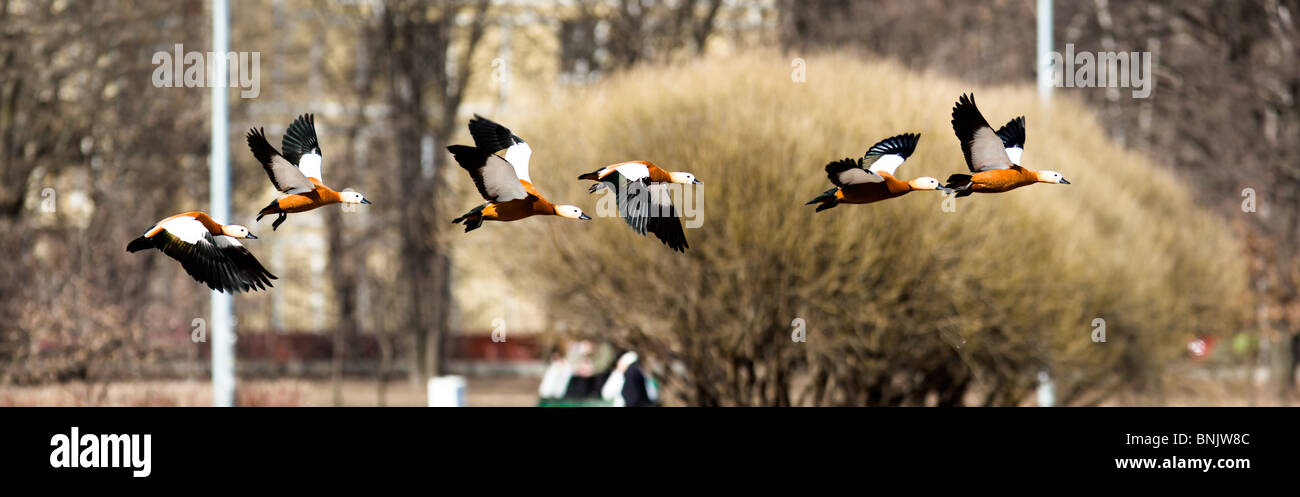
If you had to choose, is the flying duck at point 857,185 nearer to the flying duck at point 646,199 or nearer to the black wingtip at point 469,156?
the flying duck at point 646,199

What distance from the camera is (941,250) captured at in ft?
58.2

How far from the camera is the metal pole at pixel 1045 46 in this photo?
958 inches

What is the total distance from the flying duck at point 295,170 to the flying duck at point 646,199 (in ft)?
2.55

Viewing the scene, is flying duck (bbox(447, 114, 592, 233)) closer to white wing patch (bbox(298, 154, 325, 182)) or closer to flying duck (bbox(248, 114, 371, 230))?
flying duck (bbox(248, 114, 371, 230))

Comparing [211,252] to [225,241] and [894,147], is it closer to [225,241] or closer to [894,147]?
[225,241]

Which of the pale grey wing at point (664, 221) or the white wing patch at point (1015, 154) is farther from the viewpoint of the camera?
the white wing patch at point (1015, 154)

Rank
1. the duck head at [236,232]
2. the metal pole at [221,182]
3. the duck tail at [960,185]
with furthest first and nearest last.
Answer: the metal pole at [221,182], the duck tail at [960,185], the duck head at [236,232]

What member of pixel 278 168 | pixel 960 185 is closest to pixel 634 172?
pixel 960 185

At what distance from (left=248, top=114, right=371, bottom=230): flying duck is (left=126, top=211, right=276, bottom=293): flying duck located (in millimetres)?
144

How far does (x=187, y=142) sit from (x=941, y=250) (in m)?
17.8

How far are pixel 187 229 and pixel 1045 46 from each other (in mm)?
21517

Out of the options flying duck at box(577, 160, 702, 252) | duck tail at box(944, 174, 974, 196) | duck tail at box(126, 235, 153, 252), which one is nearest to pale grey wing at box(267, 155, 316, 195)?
duck tail at box(126, 235, 153, 252)

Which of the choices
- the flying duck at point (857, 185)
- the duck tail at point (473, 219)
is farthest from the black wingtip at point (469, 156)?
the flying duck at point (857, 185)
